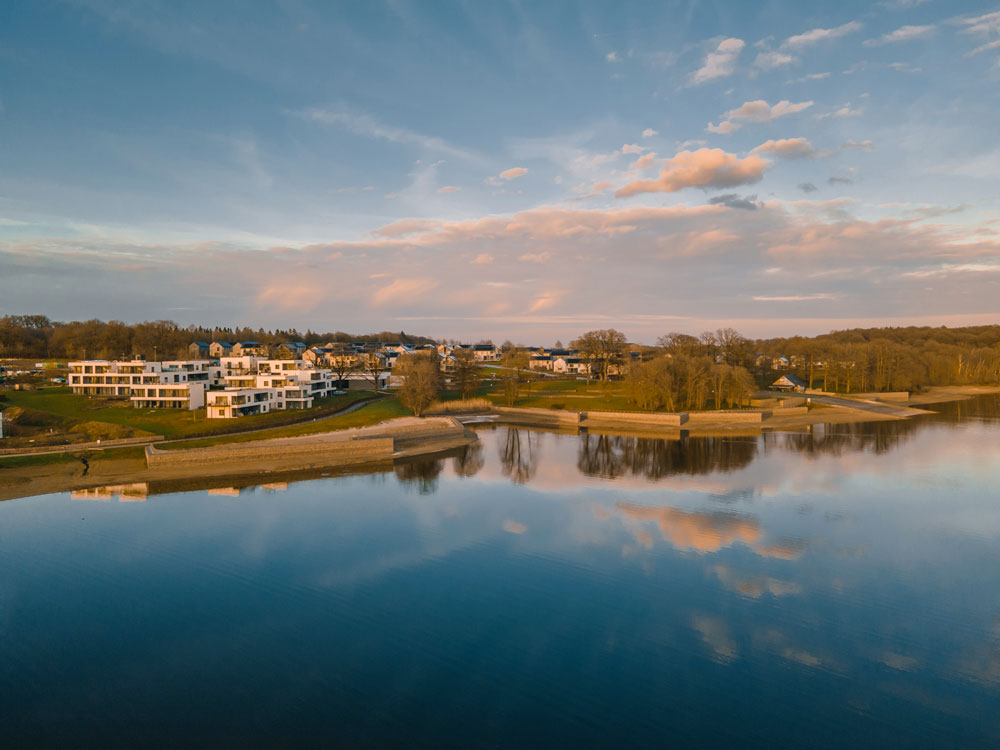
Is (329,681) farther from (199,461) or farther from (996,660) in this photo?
(199,461)

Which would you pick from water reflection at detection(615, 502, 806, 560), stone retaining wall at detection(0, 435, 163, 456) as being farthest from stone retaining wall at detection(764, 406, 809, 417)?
stone retaining wall at detection(0, 435, 163, 456)

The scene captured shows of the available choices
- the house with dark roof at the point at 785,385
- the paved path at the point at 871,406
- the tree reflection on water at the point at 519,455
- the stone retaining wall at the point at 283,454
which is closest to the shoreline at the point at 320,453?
the stone retaining wall at the point at 283,454

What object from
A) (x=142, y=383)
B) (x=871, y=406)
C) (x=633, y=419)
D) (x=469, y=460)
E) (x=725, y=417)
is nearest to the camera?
(x=469, y=460)

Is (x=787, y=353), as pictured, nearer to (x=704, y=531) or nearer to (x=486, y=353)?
(x=486, y=353)

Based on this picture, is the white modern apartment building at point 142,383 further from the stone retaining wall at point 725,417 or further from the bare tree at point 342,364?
the stone retaining wall at point 725,417

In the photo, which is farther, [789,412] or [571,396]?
[571,396]

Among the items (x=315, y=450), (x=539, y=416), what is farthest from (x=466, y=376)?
(x=315, y=450)

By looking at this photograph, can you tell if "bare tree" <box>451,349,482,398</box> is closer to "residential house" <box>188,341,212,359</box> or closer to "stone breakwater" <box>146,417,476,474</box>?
"stone breakwater" <box>146,417,476,474</box>
